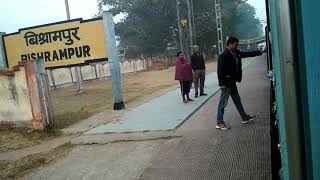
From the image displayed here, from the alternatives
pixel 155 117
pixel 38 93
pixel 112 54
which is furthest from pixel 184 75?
pixel 38 93

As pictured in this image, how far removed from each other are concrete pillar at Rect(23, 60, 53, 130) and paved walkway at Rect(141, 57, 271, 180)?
11.5 ft

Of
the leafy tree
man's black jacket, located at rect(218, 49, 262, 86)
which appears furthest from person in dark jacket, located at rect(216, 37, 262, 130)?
the leafy tree

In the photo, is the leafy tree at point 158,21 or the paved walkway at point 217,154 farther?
the leafy tree at point 158,21

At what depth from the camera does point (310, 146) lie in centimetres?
130

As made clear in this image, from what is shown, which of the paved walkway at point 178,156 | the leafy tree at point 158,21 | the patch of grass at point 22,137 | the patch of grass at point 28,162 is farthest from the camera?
the leafy tree at point 158,21

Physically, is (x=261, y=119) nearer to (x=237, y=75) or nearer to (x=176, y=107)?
(x=237, y=75)

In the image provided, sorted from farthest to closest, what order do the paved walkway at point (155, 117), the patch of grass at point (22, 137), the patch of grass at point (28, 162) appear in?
the patch of grass at point (22, 137) → the paved walkway at point (155, 117) → the patch of grass at point (28, 162)

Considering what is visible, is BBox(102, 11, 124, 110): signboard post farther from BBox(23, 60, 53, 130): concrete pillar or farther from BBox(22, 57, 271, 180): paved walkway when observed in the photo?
BBox(22, 57, 271, 180): paved walkway

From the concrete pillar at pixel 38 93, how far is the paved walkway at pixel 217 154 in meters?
3.51

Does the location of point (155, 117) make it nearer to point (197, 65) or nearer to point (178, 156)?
point (178, 156)

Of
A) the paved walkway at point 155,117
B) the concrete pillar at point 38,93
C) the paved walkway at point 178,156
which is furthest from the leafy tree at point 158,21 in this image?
the paved walkway at point 178,156

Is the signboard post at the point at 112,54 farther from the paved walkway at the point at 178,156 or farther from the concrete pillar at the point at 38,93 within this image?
the paved walkway at the point at 178,156

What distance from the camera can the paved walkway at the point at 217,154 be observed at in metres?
4.97

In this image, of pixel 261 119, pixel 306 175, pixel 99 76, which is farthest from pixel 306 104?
pixel 99 76
